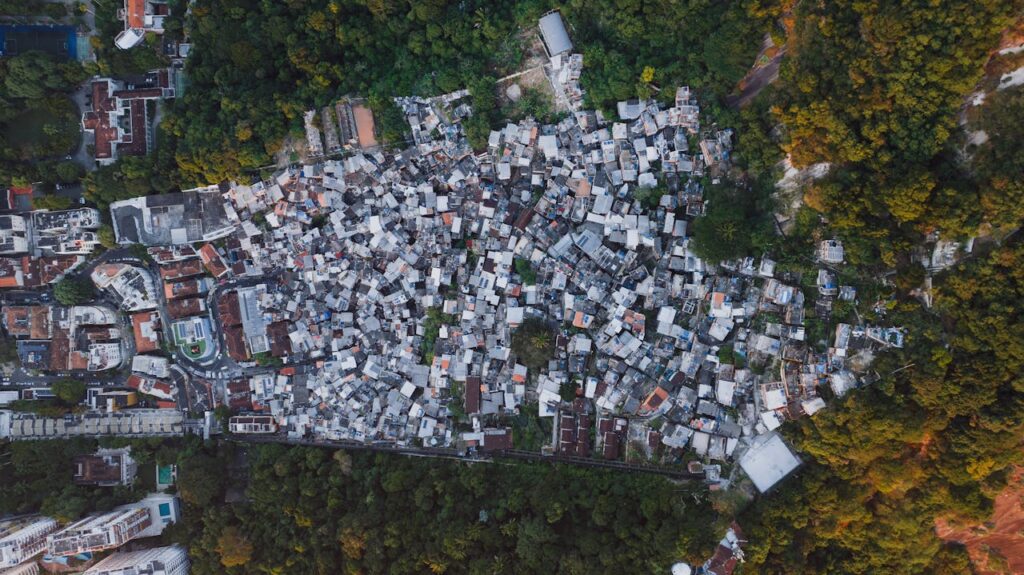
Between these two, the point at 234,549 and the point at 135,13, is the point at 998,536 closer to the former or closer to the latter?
the point at 234,549

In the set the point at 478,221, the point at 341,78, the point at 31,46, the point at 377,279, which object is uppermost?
the point at 31,46

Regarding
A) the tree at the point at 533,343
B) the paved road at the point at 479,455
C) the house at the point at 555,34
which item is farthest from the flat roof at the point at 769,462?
the house at the point at 555,34

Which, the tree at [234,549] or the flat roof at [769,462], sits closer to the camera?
the flat roof at [769,462]

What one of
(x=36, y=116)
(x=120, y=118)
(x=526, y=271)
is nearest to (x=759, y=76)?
(x=526, y=271)

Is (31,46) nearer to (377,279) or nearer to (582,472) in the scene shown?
(377,279)

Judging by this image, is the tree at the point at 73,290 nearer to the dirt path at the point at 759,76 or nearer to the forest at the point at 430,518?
the forest at the point at 430,518

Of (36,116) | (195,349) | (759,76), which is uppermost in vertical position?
(36,116)

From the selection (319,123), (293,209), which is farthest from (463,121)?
(293,209)
